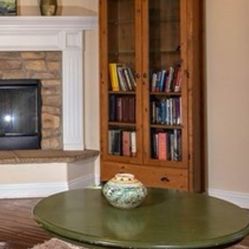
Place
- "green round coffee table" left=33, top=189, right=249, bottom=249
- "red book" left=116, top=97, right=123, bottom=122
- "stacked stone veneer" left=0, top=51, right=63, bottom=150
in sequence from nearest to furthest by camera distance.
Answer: "green round coffee table" left=33, top=189, right=249, bottom=249 < "red book" left=116, top=97, right=123, bottom=122 < "stacked stone veneer" left=0, top=51, right=63, bottom=150

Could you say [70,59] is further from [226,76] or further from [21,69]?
[226,76]

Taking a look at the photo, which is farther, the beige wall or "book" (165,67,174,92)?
"book" (165,67,174,92)

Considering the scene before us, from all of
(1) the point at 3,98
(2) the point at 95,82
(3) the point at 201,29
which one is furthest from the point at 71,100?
(3) the point at 201,29

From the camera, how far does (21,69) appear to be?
16.3ft

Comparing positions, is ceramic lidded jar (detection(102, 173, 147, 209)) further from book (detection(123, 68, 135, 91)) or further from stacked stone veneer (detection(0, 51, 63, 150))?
stacked stone veneer (detection(0, 51, 63, 150))

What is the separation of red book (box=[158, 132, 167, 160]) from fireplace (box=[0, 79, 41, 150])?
1.23 metres

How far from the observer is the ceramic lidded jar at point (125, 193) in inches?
94.6

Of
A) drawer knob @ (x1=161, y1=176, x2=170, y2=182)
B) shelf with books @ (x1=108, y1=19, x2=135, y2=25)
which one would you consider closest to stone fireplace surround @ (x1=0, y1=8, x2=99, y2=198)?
shelf with books @ (x1=108, y1=19, x2=135, y2=25)

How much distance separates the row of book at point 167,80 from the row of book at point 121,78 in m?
0.22

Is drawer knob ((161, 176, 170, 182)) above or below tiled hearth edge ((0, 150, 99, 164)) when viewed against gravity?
below

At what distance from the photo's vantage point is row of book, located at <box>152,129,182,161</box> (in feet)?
14.4

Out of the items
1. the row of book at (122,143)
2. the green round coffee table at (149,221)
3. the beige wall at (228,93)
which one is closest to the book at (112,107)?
the row of book at (122,143)

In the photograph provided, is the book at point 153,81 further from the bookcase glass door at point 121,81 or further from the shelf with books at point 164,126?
the shelf with books at point 164,126

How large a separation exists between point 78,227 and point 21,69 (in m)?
3.04
